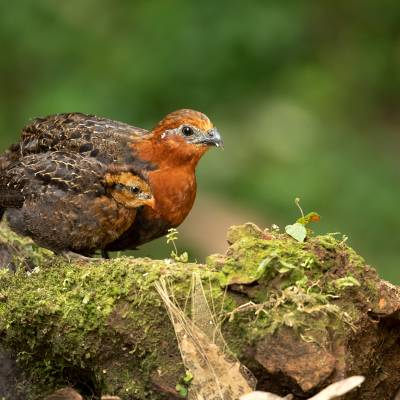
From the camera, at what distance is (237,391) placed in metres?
4.09

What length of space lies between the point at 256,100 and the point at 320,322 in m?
6.63

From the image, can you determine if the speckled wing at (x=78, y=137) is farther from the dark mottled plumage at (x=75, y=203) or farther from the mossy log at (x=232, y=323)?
the mossy log at (x=232, y=323)

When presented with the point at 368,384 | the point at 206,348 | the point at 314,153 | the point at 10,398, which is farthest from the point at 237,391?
the point at 314,153

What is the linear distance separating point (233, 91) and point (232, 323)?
21.2 ft

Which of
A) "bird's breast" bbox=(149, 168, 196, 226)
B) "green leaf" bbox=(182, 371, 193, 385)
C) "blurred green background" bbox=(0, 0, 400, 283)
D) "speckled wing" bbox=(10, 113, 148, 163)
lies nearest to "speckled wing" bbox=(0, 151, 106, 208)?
"speckled wing" bbox=(10, 113, 148, 163)

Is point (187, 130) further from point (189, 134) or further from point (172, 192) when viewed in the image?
point (172, 192)

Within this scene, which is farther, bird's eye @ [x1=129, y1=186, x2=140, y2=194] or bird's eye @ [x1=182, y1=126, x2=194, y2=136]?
bird's eye @ [x1=182, y1=126, x2=194, y2=136]

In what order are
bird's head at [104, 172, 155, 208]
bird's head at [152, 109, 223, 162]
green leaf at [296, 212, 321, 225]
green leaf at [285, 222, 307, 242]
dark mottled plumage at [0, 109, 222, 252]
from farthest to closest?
bird's head at [152, 109, 223, 162], dark mottled plumage at [0, 109, 222, 252], bird's head at [104, 172, 155, 208], green leaf at [296, 212, 321, 225], green leaf at [285, 222, 307, 242]

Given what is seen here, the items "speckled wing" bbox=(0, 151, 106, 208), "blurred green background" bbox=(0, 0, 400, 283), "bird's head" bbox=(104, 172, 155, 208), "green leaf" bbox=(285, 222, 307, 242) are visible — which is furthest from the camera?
"blurred green background" bbox=(0, 0, 400, 283)

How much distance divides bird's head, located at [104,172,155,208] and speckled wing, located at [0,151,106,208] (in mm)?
Result: 65

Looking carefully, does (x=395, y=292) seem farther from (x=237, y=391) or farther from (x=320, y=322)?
(x=237, y=391)

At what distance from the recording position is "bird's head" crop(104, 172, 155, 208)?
5.83 m

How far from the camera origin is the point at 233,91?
34.3 feet

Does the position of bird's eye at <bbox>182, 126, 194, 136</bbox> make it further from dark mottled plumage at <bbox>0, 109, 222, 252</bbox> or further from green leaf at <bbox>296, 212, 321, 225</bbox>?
green leaf at <bbox>296, 212, 321, 225</bbox>
